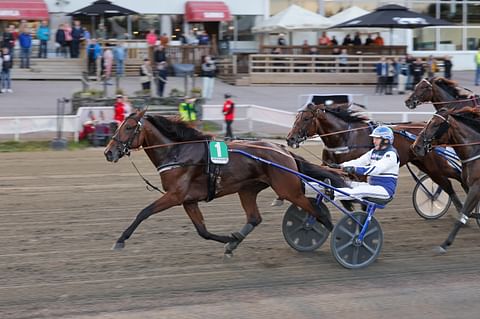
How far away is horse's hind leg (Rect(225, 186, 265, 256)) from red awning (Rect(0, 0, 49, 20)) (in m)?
22.7

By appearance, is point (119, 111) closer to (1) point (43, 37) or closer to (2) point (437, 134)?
(2) point (437, 134)

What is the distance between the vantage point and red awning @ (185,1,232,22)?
104 feet

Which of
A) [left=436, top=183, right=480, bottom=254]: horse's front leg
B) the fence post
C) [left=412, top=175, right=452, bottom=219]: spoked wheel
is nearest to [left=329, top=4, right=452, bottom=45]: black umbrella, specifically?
the fence post

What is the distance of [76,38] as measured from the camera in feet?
94.4

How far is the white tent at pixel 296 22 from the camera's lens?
103 ft

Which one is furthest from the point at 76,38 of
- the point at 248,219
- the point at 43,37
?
the point at 248,219

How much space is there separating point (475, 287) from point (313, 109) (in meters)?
3.30

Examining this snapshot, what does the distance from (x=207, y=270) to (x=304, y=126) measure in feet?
8.71

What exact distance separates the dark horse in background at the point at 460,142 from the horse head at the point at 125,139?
2.97 meters

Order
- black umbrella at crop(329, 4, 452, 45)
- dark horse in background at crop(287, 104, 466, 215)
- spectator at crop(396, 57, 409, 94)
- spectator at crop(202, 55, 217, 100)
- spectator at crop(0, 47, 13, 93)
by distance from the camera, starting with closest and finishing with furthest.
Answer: dark horse in background at crop(287, 104, 466, 215) → spectator at crop(0, 47, 13, 93) → spectator at crop(202, 55, 217, 100) → black umbrella at crop(329, 4, 452, 45) → spectator at crop(396, 57, 409, 94)

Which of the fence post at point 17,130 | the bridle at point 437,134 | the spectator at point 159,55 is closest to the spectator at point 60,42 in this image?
the spectator at point 159,55

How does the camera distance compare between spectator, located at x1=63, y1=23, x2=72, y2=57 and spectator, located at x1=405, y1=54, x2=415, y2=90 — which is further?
spectator, located at x1=63, y1=23, x2=72, y2=57

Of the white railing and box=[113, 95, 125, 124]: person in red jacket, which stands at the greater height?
box=[113, 95, 125, 124]: person in red jacket

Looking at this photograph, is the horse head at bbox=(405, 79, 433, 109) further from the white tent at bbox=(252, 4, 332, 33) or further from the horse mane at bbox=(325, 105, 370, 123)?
the white tent at bbox=(252, 4, 332, 33)
